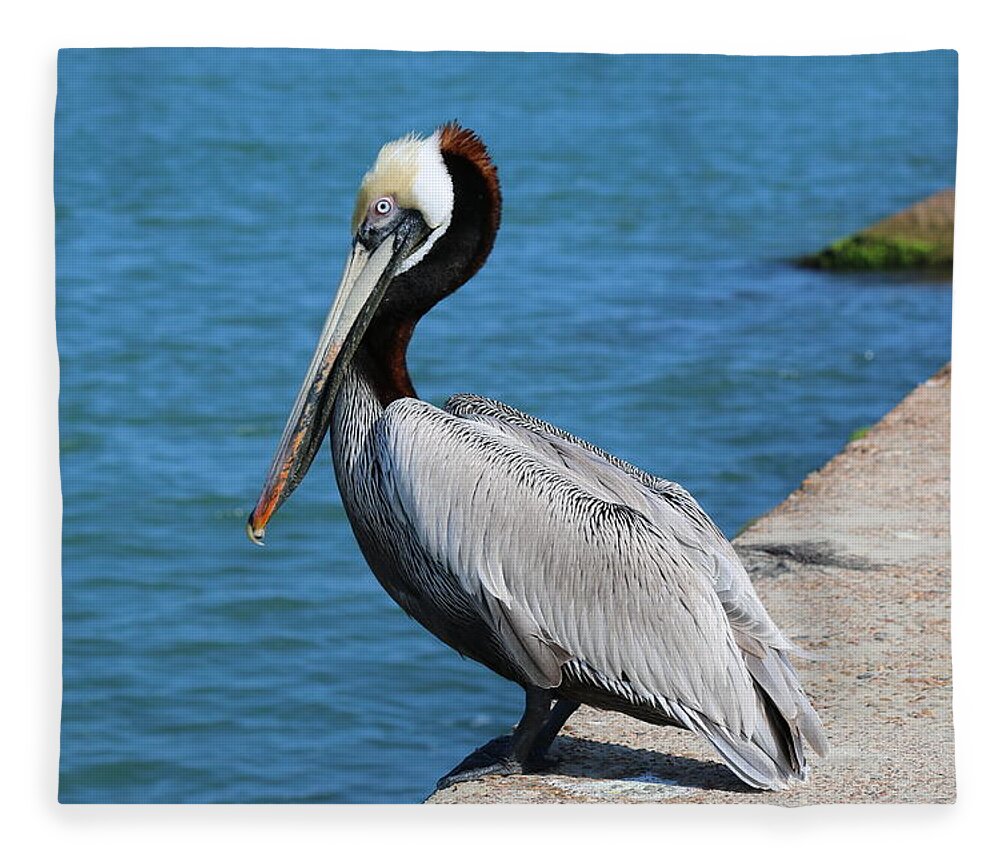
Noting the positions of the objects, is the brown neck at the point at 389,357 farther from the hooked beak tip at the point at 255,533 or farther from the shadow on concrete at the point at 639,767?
the shadow on concrete at the point at 639,767

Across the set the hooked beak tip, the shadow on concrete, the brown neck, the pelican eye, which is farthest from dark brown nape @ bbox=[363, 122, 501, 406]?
the shadow on concrete

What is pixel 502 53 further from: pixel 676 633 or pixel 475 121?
pixel 676 633

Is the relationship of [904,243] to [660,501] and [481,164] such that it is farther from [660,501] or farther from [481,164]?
[481,164]

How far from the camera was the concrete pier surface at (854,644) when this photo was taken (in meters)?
4.36

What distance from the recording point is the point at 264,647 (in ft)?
15.8

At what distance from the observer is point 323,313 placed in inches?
197

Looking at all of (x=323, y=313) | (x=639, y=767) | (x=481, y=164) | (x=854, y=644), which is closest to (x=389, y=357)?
(x=481, y=164)

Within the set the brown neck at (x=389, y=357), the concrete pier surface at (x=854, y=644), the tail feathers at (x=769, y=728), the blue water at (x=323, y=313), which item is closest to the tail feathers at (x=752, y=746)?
the tail feathers at (x=769, y=728)

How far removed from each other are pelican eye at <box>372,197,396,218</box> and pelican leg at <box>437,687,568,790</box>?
4.10ft

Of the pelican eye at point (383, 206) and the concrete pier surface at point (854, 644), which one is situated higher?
the pelican eye at point (383, 206)

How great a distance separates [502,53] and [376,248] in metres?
0.84

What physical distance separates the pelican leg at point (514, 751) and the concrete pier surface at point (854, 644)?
0.04m

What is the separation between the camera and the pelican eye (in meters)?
4.29
